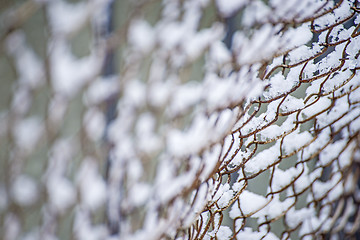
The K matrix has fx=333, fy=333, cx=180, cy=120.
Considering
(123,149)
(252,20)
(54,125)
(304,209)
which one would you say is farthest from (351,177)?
(54,125)

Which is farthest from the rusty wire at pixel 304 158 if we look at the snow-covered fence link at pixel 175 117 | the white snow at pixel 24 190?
the white snow at pixel 24 190

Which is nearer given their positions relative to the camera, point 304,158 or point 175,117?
point 175,117

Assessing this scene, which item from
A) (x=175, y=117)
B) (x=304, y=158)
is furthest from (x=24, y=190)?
(x=304, y=158)

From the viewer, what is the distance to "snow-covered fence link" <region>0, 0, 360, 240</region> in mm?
356

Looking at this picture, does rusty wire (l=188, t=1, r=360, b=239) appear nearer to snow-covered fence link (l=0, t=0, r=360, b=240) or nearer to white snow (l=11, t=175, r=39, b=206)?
snow-covered fence link (l=0, t=0, r=360, b=240)

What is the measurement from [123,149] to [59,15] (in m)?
0.19

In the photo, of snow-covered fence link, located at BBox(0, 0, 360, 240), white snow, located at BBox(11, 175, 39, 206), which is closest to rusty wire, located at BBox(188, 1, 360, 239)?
snow-covered fence link, located at BBox(0, 0, 360, 240)

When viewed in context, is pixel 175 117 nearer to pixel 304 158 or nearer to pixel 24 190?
pixel 24 190

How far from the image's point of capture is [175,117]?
0.48 m

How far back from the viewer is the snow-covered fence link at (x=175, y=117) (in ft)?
→ 1.17

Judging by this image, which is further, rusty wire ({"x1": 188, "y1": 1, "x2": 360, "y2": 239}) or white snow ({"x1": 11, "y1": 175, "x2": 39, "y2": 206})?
rusty wire ({"x1": 188, "y1": 1, "x2": 360, "y2": 239})

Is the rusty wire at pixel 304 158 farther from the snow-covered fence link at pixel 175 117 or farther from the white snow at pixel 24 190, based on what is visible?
the white snow at pixel 24 190

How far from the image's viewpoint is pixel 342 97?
2.17ft

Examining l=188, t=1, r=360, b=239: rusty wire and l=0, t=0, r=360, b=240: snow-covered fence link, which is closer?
l=0, t=0, r=360, b=240: snow-covered fence link
